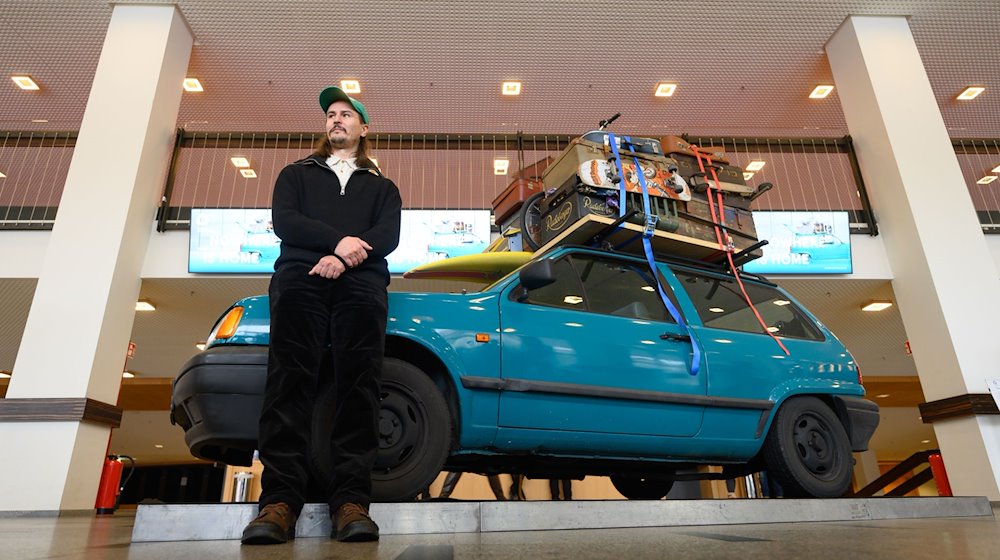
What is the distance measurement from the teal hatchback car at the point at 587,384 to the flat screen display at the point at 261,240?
3.69 metres

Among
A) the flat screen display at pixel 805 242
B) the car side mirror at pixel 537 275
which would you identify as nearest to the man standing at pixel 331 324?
the car side mirror at pixel 537 275

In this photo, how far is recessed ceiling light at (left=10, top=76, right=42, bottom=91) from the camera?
8523 millimetres

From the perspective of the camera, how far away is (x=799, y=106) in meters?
9.42

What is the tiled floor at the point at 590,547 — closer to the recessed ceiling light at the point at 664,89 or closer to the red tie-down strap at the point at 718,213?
the red tie-down strap at the point at 718,213

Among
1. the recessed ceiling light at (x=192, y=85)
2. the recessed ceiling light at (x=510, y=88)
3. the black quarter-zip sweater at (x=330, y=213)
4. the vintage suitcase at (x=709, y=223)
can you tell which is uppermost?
the recessed ceiling light at (x=510, y=88)

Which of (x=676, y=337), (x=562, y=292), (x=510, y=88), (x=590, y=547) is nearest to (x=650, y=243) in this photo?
(x=676, y=337)

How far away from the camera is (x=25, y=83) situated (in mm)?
8625

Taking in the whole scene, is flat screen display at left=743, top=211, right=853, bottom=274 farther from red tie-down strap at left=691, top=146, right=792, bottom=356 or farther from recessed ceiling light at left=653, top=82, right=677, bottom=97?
red tie-down strap at left=691, top=146, right=792, bottom=356

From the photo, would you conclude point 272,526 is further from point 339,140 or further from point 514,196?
point 514,196

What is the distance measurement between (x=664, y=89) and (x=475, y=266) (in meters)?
6.70

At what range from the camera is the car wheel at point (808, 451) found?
10.2 ft

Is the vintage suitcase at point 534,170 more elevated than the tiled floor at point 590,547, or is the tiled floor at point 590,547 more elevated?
the vintage suitcase at point 534,170

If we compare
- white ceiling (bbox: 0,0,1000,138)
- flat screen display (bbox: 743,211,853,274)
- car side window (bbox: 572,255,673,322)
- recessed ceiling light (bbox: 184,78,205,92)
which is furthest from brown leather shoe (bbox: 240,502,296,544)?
recessed ceiling light (bbox: 184,78,205,92)

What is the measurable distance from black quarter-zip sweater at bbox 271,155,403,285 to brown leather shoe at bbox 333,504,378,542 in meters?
0.85
